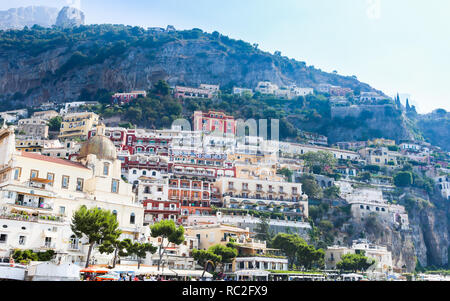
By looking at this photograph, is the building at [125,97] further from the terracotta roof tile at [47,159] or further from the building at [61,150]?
the terracotta roof tile at [47,159]

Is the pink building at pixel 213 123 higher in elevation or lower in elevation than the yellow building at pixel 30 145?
higher

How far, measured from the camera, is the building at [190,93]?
119 m

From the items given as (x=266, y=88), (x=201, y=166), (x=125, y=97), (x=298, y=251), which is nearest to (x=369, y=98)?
(x=266, y=88)

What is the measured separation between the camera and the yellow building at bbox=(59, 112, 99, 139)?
279 ft

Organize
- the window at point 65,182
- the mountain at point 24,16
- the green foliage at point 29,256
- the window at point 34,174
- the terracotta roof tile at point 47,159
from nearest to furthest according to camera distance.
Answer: the green foliage at point 29,256 < the window at point 34,174 < the terracotta roof tile at point 47,159 < the window at point 65,182 < the mountain at point 24,16

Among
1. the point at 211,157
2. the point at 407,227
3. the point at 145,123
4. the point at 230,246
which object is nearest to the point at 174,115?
the point at 145,123

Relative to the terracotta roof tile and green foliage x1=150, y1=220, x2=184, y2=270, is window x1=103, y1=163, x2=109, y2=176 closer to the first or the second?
the terracotta roof tile

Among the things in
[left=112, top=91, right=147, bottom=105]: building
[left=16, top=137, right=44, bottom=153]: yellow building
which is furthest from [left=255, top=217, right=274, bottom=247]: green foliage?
[left=112, top=91, right=147, bottom=105]: building

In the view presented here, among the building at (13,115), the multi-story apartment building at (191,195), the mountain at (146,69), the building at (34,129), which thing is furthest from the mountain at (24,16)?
the multi-story apartment building at (191,195)

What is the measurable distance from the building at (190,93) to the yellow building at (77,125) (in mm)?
33071

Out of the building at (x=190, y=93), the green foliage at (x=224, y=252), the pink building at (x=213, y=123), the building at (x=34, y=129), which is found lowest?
the green foliage at (x=224, y=252)

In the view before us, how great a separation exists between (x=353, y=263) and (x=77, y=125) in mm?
56681

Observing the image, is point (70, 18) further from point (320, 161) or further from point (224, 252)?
point (224, 252)

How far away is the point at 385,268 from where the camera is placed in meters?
59.8
